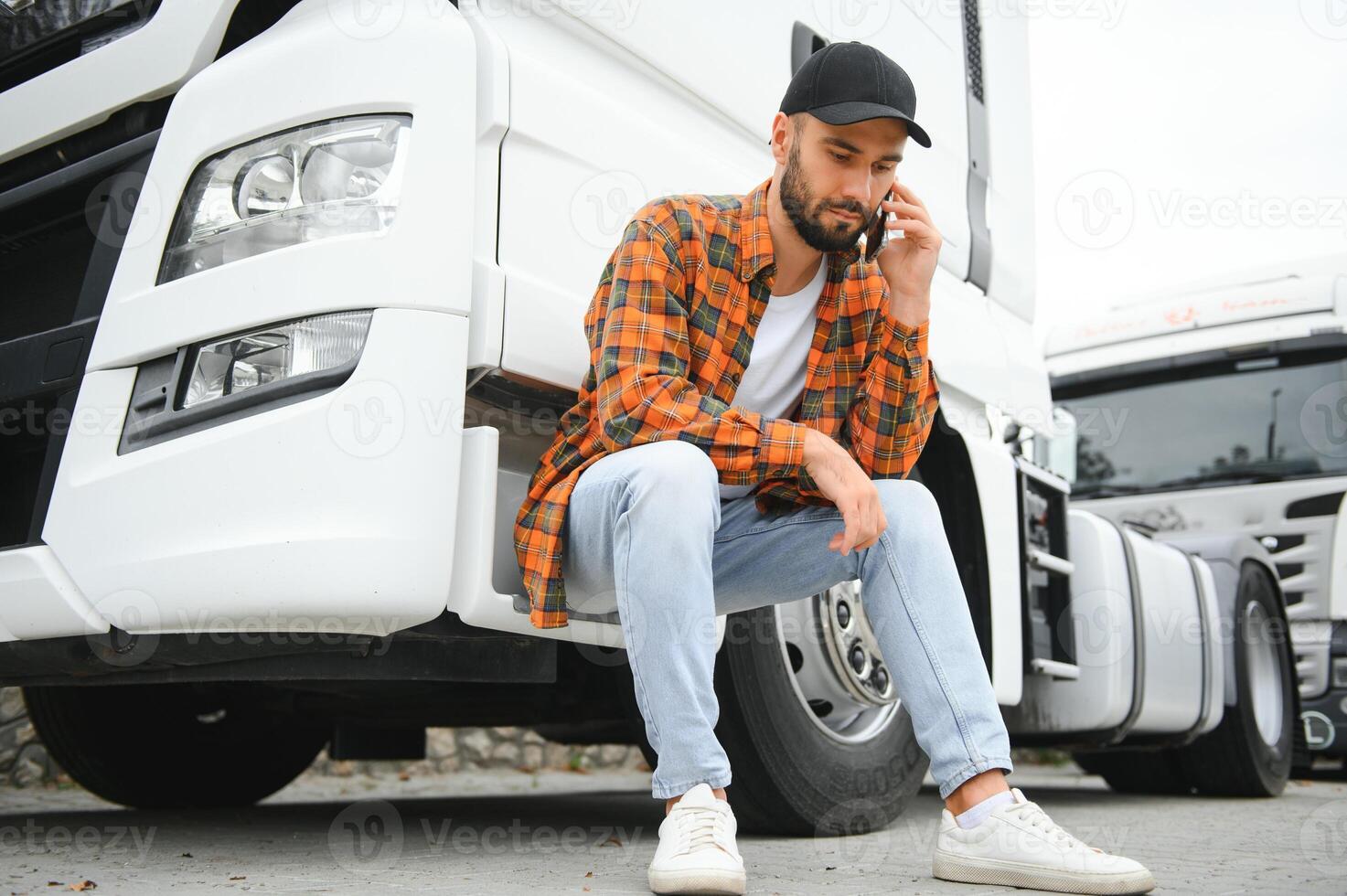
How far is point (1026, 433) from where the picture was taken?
3521mm

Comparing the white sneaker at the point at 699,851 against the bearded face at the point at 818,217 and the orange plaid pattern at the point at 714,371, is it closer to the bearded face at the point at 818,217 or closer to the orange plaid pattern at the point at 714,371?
the orange plaid pattern at the point at 714,371

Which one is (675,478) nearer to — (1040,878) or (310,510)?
(310,510)

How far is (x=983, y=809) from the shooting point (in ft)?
6.48

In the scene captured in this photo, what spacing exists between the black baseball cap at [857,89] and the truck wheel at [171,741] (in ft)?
6.31

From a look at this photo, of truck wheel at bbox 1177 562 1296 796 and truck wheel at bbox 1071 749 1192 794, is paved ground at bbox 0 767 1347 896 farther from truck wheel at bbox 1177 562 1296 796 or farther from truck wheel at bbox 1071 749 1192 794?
truck wheel at bbox 1071 749 1192 794

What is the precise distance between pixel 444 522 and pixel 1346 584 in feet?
16.3

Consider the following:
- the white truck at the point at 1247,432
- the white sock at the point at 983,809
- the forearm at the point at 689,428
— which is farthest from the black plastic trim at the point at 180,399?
the white truck at the point at 1247,432

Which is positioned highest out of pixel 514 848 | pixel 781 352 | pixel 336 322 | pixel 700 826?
pixel 781 352

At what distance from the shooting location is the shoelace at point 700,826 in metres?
1.77

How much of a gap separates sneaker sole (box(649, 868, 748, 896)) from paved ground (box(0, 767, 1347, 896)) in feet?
0.44

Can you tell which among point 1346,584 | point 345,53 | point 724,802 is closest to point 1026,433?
point 724,802

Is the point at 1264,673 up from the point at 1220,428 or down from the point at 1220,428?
down

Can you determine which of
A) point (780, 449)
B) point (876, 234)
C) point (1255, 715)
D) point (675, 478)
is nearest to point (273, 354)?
point (675, 478)

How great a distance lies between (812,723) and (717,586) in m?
0.57
